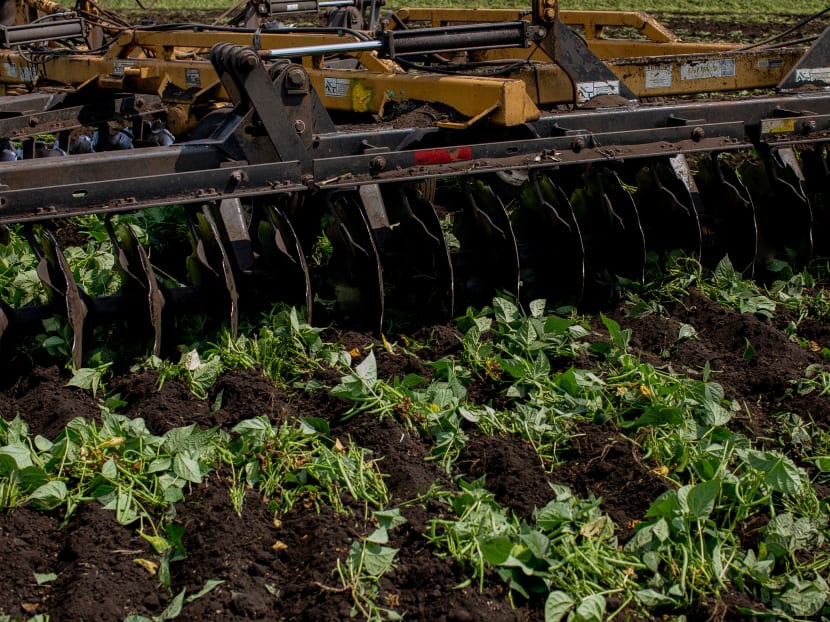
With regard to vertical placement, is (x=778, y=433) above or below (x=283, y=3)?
below

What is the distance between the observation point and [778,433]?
153 inches

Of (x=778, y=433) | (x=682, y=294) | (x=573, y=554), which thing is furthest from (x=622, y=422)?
(x=682, y=294)

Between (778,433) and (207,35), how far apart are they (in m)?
5.41

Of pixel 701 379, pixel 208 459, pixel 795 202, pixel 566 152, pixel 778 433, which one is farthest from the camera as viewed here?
pixel 795 202

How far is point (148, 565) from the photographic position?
3096 millimetres

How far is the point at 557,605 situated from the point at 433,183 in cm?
349

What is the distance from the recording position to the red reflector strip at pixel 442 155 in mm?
4750

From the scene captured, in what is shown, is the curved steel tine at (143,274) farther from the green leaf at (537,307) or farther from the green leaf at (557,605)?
the green leaf at (557,605)

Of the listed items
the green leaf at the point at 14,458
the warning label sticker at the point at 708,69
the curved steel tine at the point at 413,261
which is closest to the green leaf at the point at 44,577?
the green leaf at the point at 14,458

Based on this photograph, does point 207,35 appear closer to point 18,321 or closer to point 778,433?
point 18,321

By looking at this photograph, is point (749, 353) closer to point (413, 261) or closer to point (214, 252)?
point (413, 261)

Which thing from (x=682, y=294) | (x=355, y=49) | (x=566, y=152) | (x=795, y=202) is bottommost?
(x=682, y=294)

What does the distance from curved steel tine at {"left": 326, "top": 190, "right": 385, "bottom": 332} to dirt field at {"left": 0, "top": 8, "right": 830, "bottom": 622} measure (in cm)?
31

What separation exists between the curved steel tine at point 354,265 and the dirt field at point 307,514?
0.31m
